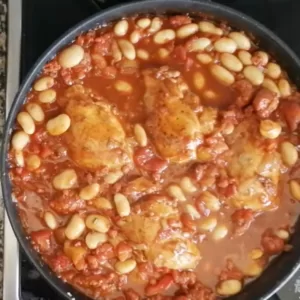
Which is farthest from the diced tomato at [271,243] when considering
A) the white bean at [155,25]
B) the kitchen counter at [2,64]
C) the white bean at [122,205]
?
the kitchen counter at [2,64]

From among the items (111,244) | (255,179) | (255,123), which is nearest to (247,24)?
(255,123)

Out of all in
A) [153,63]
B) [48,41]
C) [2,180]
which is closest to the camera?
[2,180]

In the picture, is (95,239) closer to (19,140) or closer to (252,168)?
(19,140)

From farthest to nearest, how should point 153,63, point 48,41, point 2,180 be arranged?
point 48,41, point 153,63, point 2,180

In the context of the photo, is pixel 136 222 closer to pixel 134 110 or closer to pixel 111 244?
pixel 111 244

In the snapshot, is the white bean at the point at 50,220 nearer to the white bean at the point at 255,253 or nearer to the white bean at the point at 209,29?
the white bean at the point at 255,253

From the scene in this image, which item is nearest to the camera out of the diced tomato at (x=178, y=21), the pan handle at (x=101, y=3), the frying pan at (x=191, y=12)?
the frying pan at (x=191, y=12)

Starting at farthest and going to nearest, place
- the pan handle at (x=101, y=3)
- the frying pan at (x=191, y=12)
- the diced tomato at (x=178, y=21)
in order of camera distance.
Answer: the pan handle at (x=101, y=3)
the diced tomato at (x=178, y=21)
the frying pan at (x=191, y=12)

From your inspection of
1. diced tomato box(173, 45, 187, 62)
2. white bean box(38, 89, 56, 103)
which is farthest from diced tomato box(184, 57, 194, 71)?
white bean box(38, 89, 56, 103)

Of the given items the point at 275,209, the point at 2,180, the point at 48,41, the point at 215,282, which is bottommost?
the point at 215,282
